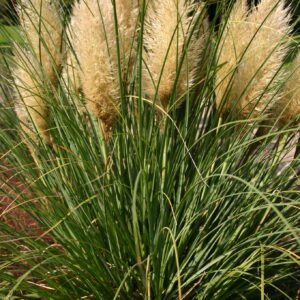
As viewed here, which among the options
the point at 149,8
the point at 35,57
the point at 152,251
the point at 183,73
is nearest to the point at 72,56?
the point at 35,57

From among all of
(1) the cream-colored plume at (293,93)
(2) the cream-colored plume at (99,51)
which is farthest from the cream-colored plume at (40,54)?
(1) the cream-colored plume at (293,93)

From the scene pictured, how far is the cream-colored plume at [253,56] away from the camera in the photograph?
2.13 m

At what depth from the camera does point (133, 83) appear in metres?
2.37

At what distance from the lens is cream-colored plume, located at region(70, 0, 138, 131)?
1.93 m

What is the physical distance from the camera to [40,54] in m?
2.25

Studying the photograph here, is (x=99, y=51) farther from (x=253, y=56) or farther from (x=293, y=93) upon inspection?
(x=293, y=93)

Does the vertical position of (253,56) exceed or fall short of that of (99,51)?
it falls short

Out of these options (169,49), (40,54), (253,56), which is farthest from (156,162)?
(40,54)

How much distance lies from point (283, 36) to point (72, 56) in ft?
3.68

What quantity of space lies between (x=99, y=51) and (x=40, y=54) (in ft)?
1.54

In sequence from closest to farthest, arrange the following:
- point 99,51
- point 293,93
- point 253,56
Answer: point 99,51
point 253,56
point 293,93

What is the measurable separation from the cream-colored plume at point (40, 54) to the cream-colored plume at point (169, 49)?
1.67ft

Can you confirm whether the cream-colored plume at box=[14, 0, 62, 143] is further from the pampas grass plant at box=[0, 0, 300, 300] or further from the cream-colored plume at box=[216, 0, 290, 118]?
the cream-colored plume at box=[216, 0, 290, 118]

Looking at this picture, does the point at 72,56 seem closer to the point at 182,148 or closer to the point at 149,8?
the point at 149,8
